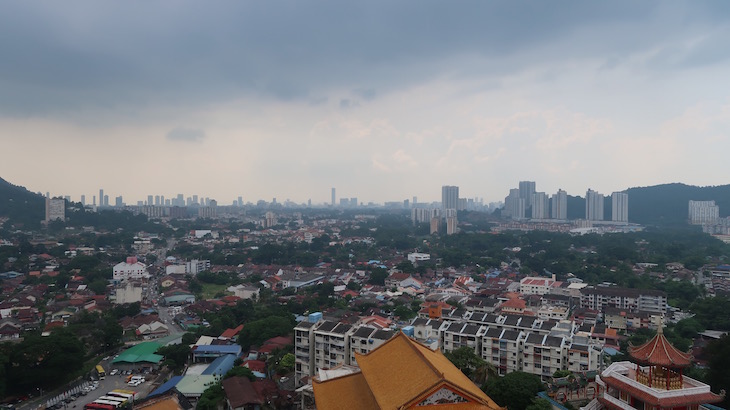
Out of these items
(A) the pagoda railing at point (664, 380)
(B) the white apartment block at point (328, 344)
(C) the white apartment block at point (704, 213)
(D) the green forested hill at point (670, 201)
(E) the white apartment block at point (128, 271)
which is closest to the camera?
(A) the pagoda railing at point (664, 380)

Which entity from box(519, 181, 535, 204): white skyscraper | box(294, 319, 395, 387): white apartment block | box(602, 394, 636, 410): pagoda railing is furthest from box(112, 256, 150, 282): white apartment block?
box(519, 181, 535, 204): white skyscraper

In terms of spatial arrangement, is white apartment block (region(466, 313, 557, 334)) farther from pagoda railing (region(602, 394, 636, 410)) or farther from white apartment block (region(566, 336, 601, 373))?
pagoda railing (region(602, 394, 636, 410))

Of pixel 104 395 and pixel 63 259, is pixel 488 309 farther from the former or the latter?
pixel 63 259

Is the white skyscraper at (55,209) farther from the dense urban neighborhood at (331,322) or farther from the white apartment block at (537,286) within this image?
the white apartment block at (537,286)

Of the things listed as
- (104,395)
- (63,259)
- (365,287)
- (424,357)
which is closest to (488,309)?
(365,287)

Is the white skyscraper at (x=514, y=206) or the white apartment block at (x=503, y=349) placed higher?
the white skyscraper at (x=514, y=206)

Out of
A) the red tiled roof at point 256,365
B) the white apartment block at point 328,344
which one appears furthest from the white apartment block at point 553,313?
the red tiled roof at point 256,365
